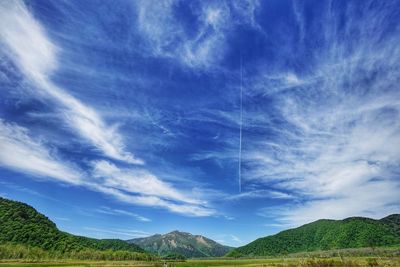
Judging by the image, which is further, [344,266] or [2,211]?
[2,211]

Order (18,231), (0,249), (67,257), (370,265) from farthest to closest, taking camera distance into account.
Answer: (18,231), (67,257), (0,249), (370,265)

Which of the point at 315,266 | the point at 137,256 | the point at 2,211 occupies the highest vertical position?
the point at 2,211

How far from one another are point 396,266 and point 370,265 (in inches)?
204

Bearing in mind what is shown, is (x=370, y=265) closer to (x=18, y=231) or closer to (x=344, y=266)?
(x=344, y=266)

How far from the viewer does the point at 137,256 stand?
179 metres

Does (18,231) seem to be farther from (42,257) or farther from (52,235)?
(42,257)

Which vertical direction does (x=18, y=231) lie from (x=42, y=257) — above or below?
above

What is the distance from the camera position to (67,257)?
6117 inches

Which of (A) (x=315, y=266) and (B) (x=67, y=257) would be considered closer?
(A) (x=315, y=266)

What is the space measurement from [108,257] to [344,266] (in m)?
139

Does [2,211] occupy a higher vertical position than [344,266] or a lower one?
higher

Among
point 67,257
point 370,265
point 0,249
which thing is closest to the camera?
point 370,265

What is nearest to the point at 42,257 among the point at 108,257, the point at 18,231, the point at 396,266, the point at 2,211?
the point at 108,257

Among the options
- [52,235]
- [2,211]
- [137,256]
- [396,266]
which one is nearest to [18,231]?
[52,235]
